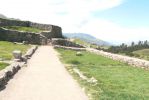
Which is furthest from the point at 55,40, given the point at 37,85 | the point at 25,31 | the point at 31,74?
the point at 37,85

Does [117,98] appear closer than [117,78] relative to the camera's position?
Yes

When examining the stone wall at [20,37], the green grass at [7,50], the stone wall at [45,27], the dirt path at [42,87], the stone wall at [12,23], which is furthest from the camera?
the stone wall at [45,27]

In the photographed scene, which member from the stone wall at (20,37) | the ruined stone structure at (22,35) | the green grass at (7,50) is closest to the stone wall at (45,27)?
the ruined stone structure at (22,35)

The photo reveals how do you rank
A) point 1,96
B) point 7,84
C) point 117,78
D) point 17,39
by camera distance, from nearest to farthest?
point 1,96
point 7,84
point 117,78
point 17,39

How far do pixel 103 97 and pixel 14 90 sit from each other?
4.94 m

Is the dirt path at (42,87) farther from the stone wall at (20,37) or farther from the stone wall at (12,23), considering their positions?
the stone wall at (12,23)

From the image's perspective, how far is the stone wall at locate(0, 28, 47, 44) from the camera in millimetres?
70750

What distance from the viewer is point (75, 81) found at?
24625 mm

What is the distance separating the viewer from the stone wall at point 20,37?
70750mm

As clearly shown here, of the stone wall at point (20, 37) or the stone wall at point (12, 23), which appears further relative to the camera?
the stone wall at point (12, 23)

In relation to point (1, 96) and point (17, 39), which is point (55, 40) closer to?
point (17, 39)

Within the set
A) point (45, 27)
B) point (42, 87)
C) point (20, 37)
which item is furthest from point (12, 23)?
point (42, 87)

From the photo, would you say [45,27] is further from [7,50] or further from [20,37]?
[7,50]

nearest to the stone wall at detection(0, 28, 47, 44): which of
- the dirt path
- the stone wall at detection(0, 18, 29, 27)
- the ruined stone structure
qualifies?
the ruined stone structure
